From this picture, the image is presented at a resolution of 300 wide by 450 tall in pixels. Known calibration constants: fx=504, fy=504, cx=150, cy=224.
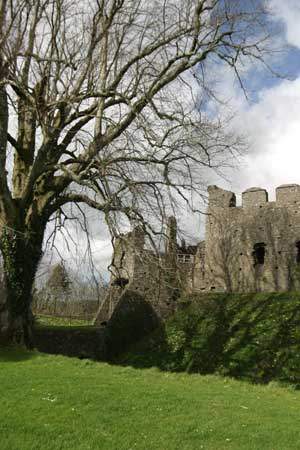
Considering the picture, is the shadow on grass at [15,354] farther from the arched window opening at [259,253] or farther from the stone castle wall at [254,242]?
the arched window opening at [259,253]

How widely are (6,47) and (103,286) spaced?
18.2 feet

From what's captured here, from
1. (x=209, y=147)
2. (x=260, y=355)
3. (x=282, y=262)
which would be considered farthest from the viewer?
(x=282, y=262)

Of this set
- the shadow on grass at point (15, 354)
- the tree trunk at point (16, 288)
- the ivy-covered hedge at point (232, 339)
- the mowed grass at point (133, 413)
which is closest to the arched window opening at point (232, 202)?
the ivy-covered hedge at point (232, 339)

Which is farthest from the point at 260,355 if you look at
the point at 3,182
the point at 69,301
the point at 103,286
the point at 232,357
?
the point at 69,301

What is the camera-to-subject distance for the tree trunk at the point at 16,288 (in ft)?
39.0

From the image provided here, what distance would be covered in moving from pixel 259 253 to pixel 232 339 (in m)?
8.50

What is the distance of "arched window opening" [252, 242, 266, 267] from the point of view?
75.8 ft

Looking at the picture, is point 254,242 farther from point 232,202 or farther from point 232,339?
point 232,339

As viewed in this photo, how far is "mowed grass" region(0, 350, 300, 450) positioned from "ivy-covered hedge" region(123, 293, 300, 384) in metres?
3.97

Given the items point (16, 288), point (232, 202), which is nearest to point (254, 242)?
point (232, 202)

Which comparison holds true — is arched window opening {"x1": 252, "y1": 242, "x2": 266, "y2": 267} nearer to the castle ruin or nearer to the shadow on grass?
the castle ruin

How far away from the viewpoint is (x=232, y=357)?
47.2 feet

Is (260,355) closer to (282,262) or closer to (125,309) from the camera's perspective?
(125,309)

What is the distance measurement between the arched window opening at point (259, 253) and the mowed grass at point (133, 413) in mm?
13864
